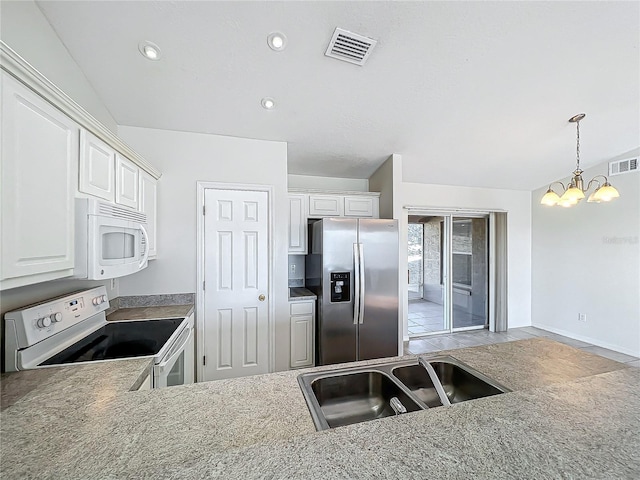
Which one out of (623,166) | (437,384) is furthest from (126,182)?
(623,166)

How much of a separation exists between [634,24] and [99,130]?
3.67 meters

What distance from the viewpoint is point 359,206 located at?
12.4ft

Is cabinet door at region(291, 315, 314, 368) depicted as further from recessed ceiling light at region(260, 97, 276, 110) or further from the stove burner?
recessed ceiling light at region(260, 97, 276, 110)

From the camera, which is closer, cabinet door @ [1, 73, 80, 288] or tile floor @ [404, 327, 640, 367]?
cabinet door @ [1, 73, 80, 288]

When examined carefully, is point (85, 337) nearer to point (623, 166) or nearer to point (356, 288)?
point (356, 288)

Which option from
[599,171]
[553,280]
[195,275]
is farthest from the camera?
[553,280]

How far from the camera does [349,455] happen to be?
67 cm

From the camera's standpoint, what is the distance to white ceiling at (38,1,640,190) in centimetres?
179

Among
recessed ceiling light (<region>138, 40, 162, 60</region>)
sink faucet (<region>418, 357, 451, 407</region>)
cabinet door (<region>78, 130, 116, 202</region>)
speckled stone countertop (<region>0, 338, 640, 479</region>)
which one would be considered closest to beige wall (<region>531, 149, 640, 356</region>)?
speckled stone countertop (<region>0, 338, 640, 479</region>)

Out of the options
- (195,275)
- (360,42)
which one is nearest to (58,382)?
(195,275)

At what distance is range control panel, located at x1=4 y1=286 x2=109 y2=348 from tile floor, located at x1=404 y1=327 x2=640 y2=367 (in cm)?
369

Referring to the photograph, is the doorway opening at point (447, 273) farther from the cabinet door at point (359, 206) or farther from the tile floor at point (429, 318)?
the cabinet door at point (359, 206)

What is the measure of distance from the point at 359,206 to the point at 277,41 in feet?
7.34

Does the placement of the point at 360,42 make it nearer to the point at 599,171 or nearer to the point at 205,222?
the point at 205,222
